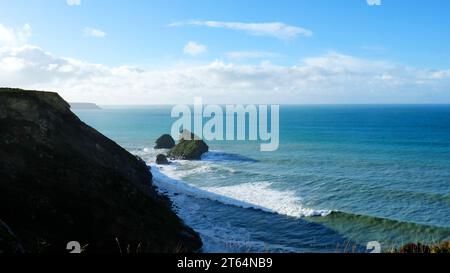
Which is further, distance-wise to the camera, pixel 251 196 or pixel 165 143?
pixel 165 143

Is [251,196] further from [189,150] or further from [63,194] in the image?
[189,150]

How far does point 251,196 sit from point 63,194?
2508cm

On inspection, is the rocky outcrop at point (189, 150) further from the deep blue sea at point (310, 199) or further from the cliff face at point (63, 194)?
the cliff face at point (63, 194)

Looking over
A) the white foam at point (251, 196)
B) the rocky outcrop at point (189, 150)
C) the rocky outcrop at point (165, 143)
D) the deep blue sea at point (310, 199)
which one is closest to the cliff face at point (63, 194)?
the deep blue sea at point (310, 199)

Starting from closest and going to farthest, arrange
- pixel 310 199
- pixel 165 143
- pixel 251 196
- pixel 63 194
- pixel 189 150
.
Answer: pixel 63 194 < pixel 310 199 < pixel 251 196 < pixel 189 150 < pixel 165 143

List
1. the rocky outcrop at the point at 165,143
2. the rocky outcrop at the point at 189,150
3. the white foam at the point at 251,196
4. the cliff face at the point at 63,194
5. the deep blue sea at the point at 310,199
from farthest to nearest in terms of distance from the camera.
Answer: the rocky outcrop at the point at 165,143
the rocky outcrop at the point at 189,150
the white foam at the point at 251,196
the deep blue sea at the point at 310,199
the cliff face at the point at 63,194

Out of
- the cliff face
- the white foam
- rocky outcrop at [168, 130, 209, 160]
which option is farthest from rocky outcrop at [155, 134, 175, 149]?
the cliff face

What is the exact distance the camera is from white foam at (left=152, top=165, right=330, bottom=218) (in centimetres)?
4059

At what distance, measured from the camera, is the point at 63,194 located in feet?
81.5

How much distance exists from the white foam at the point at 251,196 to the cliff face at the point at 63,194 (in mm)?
13399

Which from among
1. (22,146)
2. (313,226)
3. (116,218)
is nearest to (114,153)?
(22,146)

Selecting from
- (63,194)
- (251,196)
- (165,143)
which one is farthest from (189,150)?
(63,194)

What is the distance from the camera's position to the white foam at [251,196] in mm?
40594
